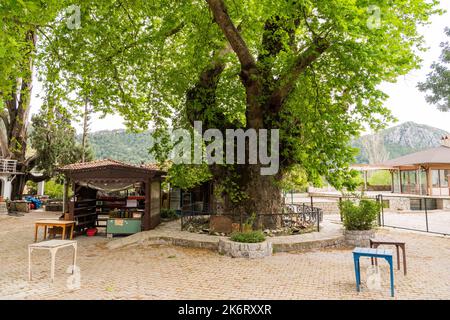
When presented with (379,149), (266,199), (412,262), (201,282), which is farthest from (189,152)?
(379,149)

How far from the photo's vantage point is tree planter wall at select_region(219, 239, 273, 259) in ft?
29.1

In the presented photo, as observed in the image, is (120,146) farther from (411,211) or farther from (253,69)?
(253,69)

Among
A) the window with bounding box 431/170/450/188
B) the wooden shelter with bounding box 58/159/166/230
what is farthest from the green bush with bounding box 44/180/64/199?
the window with bounding box 431/170/450/188

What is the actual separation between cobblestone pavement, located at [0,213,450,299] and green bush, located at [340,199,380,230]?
1110 millimetres

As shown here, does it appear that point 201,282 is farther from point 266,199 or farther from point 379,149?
point 379,149

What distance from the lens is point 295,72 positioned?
9.59 metres

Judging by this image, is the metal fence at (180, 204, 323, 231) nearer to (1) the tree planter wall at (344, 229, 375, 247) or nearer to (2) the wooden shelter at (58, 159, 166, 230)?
(2) the wooden shelter at (58, 159, 166, 230)

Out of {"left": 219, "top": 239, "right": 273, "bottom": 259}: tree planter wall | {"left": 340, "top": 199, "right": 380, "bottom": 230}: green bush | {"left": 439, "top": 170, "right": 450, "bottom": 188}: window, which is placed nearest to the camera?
{"left": 219, "top": 239, "right": 273, "bottom": 259}: tree planter wall

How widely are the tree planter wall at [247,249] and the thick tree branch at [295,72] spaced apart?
202 inches

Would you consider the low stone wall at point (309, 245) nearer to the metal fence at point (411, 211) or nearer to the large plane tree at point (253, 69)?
the large plane tree at point (253, 69)

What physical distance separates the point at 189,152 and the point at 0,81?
7105mm

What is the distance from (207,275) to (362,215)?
6.06m
